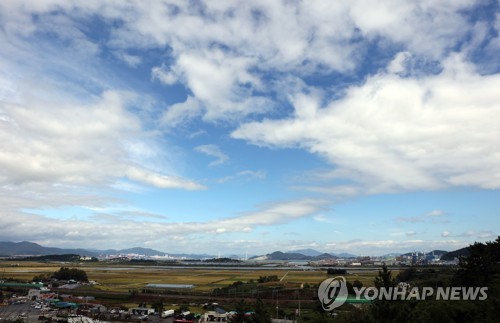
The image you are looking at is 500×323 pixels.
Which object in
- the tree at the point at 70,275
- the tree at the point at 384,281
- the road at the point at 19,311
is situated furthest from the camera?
the tree at the point at 70,275

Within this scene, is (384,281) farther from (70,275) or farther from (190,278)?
(190,278)

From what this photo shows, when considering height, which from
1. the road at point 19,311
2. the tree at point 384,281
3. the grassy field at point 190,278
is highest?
the tree at point 384,281

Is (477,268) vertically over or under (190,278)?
over

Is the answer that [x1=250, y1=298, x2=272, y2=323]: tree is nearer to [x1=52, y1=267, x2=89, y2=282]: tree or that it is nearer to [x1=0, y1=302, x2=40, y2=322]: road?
[x1=0, y1=302, x2=40, y2=322]: road

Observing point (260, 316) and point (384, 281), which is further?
point (260, 316)

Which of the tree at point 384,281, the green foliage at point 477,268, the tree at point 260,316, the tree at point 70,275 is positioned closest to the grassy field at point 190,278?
the tree at point 70,275

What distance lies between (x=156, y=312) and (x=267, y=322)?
104 ft

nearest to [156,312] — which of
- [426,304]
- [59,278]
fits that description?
[426,304]

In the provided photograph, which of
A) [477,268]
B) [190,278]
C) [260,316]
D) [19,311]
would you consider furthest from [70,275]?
[477,268]

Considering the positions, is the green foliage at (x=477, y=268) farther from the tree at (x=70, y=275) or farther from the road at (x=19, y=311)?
the tree at (x=70, y=275)

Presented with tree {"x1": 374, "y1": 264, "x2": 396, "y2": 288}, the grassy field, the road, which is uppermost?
tree {"x1": 374, "y1": 264, "x2": 396, "y2": 288}

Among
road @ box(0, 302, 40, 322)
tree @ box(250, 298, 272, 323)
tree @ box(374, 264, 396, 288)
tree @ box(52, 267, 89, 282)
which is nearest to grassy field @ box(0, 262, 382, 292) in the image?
tree @ box(52, 267, 89, 282)

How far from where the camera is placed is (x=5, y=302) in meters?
68.8

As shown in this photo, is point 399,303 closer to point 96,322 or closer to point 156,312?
point 96,322
